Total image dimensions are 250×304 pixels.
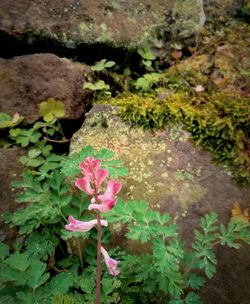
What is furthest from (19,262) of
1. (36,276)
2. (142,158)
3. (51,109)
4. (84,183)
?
(51,109)

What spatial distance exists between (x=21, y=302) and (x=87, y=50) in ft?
6.95

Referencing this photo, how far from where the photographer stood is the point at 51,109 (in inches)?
100

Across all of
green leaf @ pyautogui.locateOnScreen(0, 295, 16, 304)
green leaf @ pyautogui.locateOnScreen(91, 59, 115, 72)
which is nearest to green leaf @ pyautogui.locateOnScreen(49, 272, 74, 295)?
green leaf @ pyautogui.locateOnScreen(0, 295, 16, 304)

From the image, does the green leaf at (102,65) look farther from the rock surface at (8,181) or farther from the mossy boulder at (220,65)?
the rock surface at (8,181)

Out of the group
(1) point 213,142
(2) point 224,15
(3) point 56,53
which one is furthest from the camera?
(2) point 224,15

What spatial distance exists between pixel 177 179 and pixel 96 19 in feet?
5.26

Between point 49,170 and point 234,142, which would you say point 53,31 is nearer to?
point 49,170

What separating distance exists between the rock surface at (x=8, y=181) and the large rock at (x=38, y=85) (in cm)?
30

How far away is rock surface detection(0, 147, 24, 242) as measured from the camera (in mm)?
2262

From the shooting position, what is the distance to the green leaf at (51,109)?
252cm

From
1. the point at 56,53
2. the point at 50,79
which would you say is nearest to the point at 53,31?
the point at 56,53

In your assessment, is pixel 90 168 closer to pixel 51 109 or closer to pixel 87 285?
pixel 87 285

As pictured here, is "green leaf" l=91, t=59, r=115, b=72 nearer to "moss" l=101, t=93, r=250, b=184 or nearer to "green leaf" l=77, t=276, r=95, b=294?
"moss" l=101, t=93, r=250, b=184

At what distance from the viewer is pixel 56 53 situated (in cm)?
296
